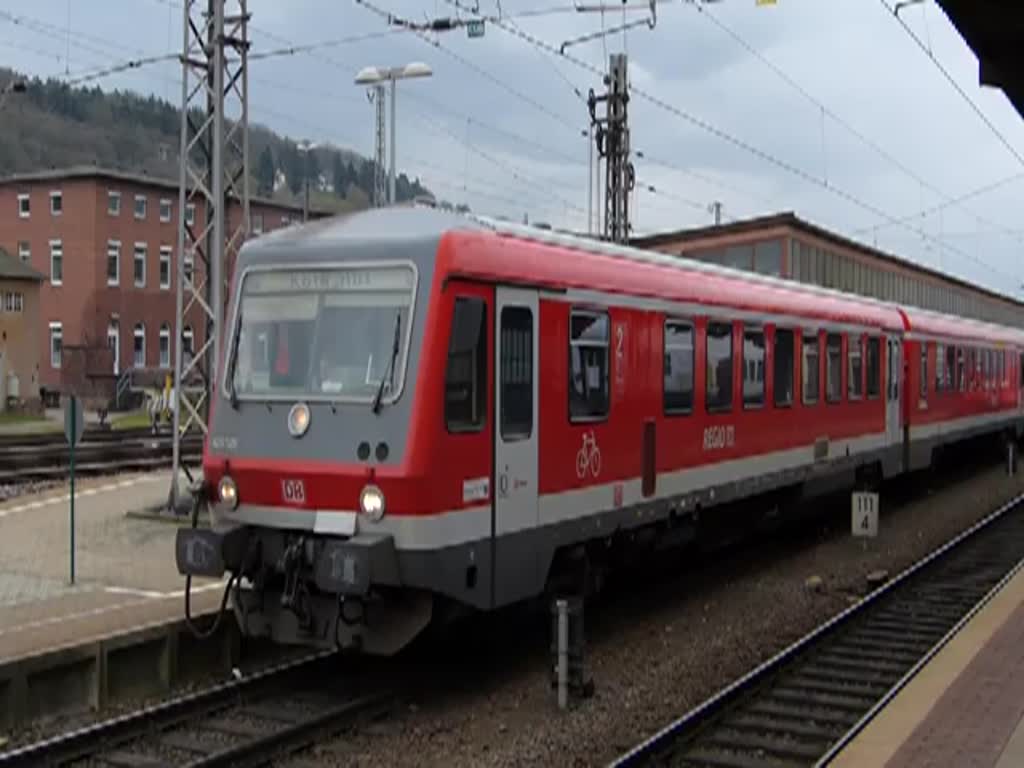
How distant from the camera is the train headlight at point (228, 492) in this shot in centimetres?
878

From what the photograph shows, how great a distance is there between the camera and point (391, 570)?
790 centimetres

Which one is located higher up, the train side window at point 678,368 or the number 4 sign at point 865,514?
the train side window at point 678,368

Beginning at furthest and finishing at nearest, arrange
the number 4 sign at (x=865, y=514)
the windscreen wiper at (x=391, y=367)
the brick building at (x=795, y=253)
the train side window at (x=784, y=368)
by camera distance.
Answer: the brick building at (x=795, y=253), the number 4 sign at (x=865, y=514), the train side window at (x=784, y=368), the windscreen wiper at (x=391, y=367)

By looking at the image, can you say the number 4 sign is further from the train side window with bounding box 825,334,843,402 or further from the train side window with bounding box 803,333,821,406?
the train side window with bounding box 803,333,821,406

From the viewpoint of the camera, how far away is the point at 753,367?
43.5 feet

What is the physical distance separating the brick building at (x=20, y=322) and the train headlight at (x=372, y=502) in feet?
154

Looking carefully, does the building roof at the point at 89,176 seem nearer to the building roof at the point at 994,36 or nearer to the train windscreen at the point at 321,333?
the train windscreen at the point at 321,333

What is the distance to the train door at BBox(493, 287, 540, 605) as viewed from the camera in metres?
8.68

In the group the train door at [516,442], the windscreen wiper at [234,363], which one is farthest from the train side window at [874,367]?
the windscreen wiper at [234,363]

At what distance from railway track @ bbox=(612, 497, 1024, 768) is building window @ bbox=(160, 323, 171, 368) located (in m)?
54.8

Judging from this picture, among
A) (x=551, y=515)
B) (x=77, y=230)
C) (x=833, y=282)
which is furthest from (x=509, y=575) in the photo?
(x=77, y=230)

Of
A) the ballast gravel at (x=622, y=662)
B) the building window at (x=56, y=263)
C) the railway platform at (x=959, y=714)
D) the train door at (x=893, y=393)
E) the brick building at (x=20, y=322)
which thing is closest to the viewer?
the railway platform at (x=959, y=714)

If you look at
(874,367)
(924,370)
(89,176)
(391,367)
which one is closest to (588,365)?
(391,367)

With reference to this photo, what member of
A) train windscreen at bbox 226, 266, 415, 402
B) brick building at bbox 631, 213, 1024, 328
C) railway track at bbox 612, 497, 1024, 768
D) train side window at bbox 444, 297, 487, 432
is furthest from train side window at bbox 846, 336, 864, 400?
brick building at bbox 631, 213, 1024, 328
